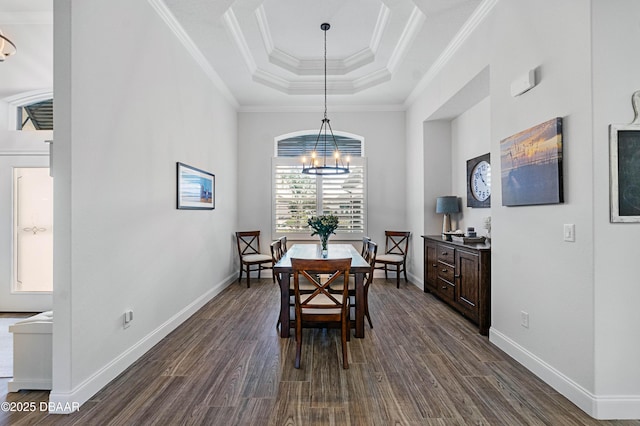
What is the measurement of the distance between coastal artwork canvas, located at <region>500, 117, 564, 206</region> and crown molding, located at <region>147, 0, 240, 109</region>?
3.63m

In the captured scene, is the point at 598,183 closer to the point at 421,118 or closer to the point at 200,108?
the point at 421,118

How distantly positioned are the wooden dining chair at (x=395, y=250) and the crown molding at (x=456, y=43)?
8.34 feet

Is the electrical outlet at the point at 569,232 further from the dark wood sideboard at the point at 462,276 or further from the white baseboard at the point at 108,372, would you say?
the white baseboard at the point at 108,372

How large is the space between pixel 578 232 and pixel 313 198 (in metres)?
4.59

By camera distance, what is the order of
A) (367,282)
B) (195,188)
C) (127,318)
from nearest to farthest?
(127,318) < (367,282) < (195,188)

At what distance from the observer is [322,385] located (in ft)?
7.61

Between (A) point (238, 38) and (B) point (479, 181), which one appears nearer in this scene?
(A) point (238, 38)

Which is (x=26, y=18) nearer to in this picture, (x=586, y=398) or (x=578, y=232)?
(x=578, y=232)

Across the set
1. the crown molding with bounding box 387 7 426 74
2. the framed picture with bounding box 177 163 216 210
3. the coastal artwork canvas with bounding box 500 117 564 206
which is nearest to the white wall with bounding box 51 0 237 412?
the framed picture with bounding box 177 163 216 210

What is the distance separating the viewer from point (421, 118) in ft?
17.3

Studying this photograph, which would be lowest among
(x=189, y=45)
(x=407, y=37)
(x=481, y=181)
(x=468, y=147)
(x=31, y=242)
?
(x=31, y=242)

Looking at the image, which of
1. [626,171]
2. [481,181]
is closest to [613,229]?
[626,171]

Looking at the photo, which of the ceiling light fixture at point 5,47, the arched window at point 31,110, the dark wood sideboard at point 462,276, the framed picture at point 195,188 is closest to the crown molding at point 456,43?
the dark wood sideboard at point 462,276

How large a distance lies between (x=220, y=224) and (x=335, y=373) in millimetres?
3423
